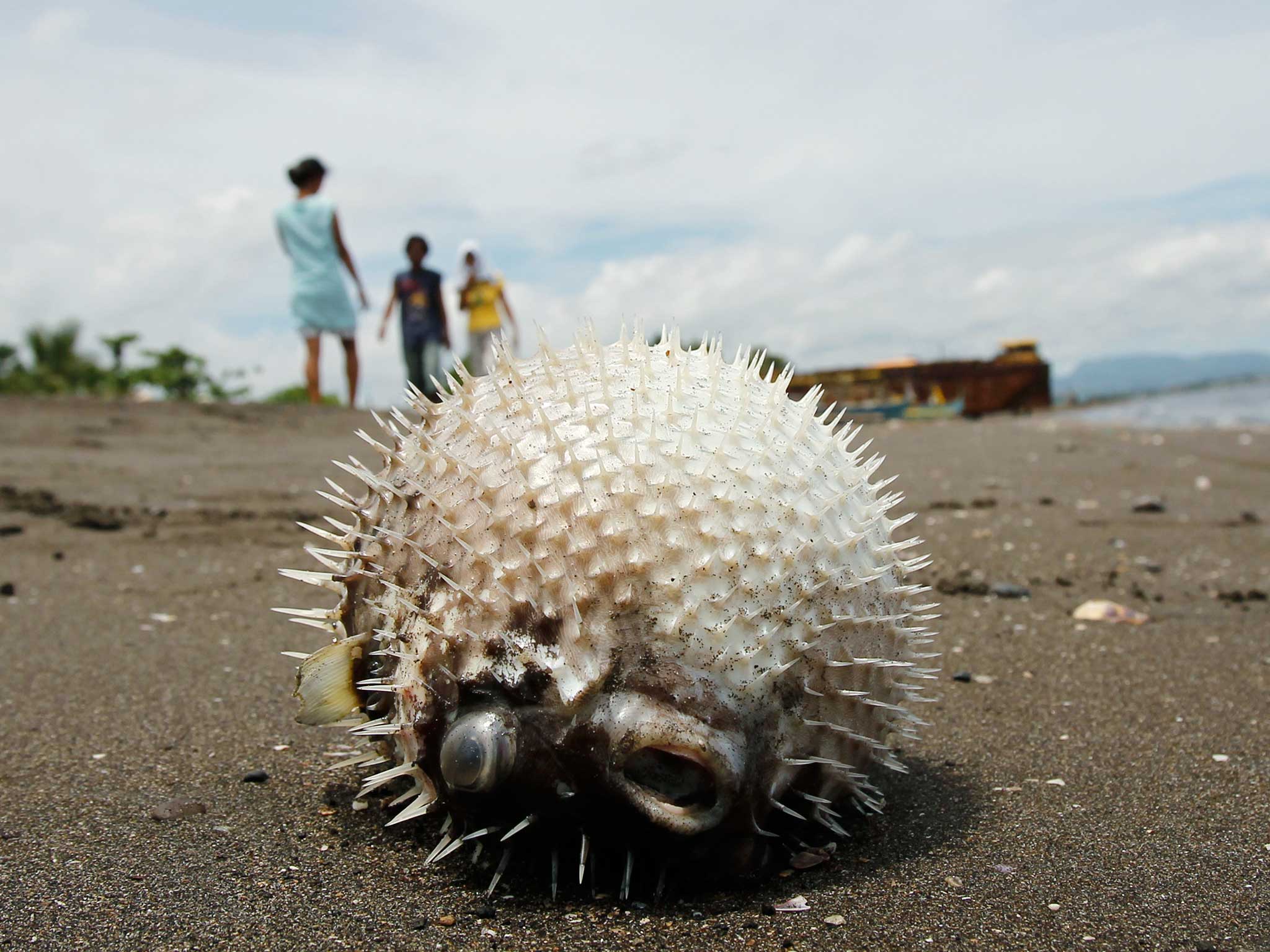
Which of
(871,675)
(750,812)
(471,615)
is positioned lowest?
(750,812)

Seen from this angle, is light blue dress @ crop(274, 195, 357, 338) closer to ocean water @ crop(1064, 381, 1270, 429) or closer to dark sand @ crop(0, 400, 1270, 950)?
dark sand @ crop(0, 400, 1270, 950)

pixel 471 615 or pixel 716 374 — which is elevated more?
pixel 716 374

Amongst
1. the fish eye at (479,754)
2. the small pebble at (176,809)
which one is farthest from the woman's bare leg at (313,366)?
the fish eye at (479,754)

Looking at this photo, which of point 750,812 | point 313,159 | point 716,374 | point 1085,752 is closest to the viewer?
point 750,812

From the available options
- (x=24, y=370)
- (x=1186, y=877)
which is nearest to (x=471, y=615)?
(x=1186, y=877)

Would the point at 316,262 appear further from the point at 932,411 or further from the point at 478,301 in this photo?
the point at 932,411

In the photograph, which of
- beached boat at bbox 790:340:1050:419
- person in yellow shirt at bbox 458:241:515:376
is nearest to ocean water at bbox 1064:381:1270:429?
beached boat at bbox 790:340:1050:419

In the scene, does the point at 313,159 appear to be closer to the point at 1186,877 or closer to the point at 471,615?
the point at 471,615
